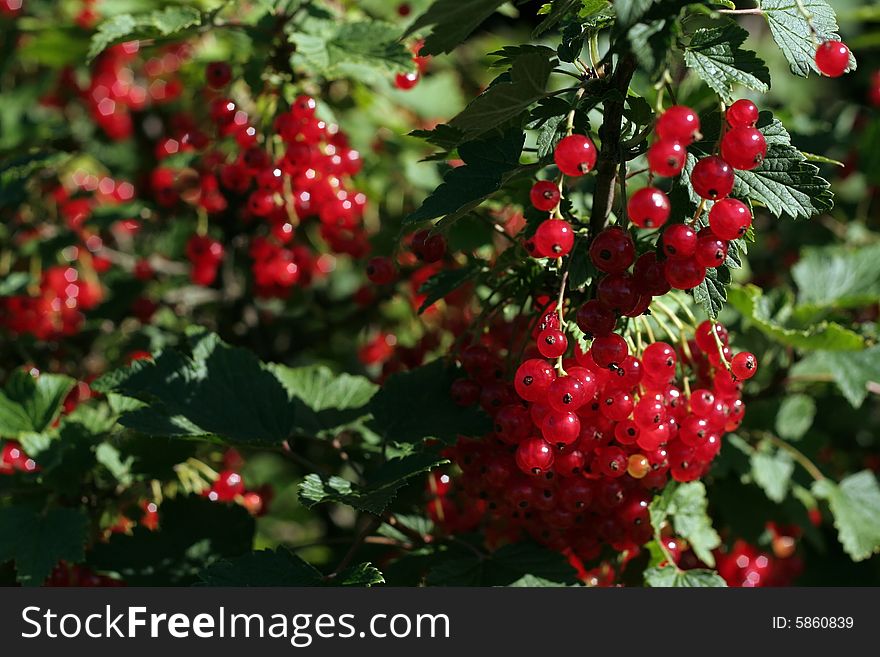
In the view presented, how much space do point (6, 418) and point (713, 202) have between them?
60.6 inches

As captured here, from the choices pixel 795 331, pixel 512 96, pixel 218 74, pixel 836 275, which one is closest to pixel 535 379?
pixel 512 96

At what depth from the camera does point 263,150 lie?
203 cm

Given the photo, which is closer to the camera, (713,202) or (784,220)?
(713,202)

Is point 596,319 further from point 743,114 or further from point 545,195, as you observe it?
point 743,114

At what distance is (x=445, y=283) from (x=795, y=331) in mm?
833

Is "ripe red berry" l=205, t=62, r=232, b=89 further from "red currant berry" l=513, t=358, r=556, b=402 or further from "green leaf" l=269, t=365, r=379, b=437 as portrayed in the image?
"red currant berry" l=513, t=358, r=556, b=402

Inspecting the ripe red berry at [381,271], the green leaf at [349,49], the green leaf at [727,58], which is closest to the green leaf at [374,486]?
the ripe red berry at [381,271]

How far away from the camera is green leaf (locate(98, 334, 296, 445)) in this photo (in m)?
1.69

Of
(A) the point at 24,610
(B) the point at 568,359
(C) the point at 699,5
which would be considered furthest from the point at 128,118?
(C) the point at 699,5

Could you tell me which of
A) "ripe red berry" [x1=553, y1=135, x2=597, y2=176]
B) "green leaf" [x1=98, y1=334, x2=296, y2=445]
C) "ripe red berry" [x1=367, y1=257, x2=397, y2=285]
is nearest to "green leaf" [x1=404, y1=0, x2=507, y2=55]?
"ripe red berry" [x1=553, y1=135, x2=597, y2=176]

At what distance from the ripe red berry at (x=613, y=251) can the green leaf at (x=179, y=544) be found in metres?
1.02

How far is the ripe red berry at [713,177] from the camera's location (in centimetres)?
123

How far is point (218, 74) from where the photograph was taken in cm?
208

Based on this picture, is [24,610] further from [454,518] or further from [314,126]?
[314,126]
